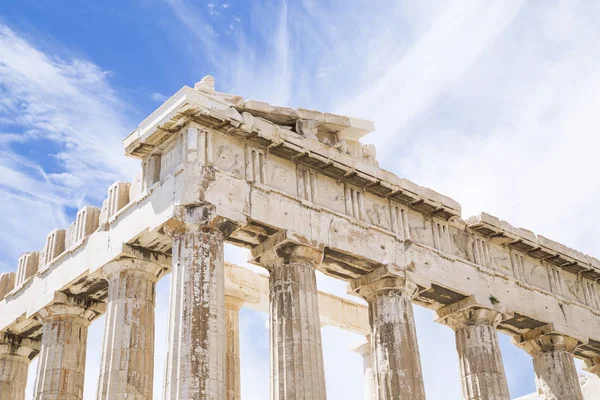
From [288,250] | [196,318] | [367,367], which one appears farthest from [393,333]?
[367,367]

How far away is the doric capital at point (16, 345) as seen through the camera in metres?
31.0

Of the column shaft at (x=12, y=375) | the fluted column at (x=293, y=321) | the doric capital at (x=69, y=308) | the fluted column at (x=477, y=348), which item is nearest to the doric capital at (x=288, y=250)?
the fluted column at (x=293, y=321)

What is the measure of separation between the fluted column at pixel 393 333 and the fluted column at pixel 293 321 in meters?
2.50

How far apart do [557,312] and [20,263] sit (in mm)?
17621

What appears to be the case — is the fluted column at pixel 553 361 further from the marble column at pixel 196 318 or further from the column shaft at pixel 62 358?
the column shaft at pixel 62 358

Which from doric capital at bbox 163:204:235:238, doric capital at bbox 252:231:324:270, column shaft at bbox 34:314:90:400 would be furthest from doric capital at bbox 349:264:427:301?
column shaft at bbox 34:314:90:400

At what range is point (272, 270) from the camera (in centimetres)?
2648

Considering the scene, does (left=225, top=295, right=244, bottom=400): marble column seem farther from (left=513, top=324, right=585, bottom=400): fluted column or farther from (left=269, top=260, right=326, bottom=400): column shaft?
(left=513, top=324, right=585, bottom=400): fluted column

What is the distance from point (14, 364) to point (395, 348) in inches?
488

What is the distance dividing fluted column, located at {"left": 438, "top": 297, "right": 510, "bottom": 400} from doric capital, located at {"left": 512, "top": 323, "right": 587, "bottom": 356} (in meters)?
2.49

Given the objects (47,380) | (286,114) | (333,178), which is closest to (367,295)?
(333,178)

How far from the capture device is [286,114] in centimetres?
2756

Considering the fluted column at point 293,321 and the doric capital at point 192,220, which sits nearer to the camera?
the doric capital at point 192,220

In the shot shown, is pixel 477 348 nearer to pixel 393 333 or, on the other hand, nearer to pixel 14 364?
pixel 393 333
